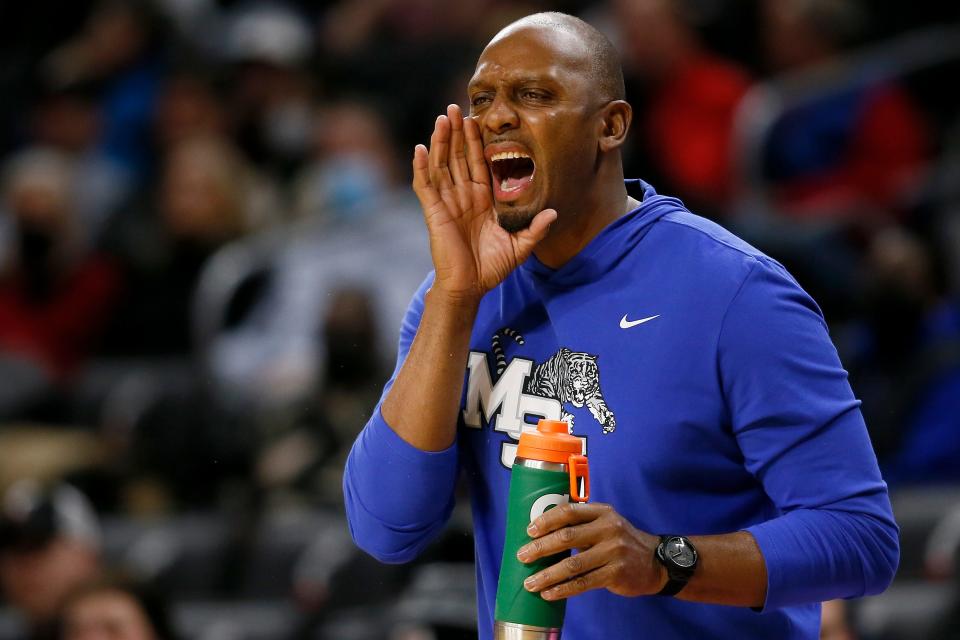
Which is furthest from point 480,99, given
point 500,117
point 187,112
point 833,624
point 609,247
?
point 187,112

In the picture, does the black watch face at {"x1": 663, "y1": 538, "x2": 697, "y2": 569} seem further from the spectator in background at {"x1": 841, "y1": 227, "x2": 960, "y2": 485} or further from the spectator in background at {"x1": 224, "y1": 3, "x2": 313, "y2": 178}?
the spectator in background at {"x1": 224, "y1": 3, "x2": 313, "y2": 178}

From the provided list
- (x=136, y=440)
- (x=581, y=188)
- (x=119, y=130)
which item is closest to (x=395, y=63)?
(x=119, y=130)

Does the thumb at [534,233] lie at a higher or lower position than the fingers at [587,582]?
higher

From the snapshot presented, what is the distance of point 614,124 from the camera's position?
7.97 ft

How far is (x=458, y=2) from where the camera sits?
8.21 meters

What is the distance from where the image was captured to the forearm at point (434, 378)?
2299mm

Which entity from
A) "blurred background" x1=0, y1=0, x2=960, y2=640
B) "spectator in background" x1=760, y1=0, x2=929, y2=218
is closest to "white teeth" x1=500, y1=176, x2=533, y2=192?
"blurred background" x1=0, y1=0, x2=960, y2=640

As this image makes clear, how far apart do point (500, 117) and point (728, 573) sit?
2.63 feet

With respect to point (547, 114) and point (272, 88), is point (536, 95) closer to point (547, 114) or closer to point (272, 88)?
point (547, 114)

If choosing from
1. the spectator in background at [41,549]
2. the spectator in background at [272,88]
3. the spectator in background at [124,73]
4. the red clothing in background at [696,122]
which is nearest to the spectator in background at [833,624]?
the spectator in background at [41,549]

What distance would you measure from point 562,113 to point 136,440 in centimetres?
442

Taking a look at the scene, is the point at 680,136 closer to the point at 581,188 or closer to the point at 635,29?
the point at 635,29

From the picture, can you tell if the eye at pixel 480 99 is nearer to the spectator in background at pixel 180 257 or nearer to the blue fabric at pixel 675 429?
the blue fabric at pixel 675 429

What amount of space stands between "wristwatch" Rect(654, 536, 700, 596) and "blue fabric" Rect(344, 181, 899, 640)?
0.12 m
